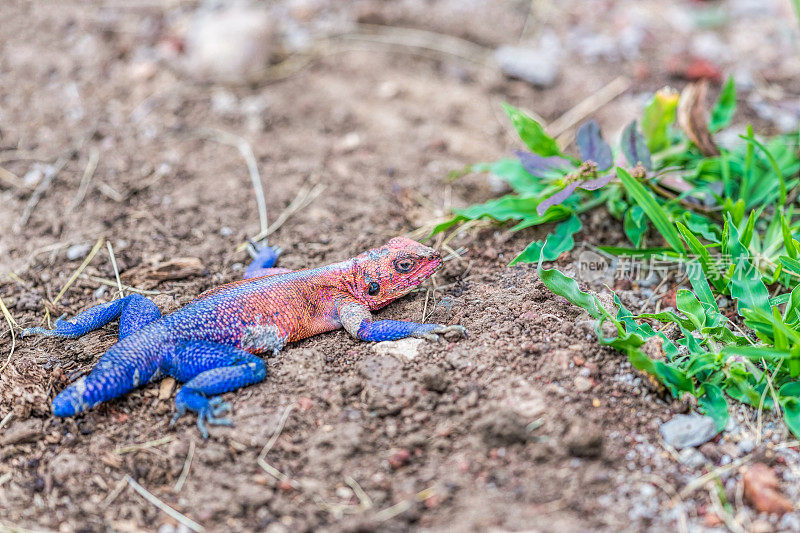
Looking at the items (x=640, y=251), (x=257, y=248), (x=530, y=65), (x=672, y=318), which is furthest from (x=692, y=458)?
(x=530, y=65)

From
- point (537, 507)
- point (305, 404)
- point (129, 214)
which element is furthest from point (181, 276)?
point (537, 507)

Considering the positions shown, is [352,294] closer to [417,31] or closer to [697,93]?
[697,93]

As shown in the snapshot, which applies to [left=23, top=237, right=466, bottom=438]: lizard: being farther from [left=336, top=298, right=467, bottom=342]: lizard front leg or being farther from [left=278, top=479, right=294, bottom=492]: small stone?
[left=278, top=479, right=294, bottom=492]: small stone

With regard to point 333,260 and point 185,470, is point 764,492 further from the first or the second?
point 333,260

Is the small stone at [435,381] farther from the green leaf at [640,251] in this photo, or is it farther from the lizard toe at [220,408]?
the green leaf at [640,251]

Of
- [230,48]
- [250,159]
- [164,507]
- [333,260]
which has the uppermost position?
[230,48]

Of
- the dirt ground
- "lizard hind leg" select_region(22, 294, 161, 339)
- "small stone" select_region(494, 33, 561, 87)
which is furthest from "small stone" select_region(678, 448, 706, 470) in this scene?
"small stone" select_region(494, 33, 561, 87)
